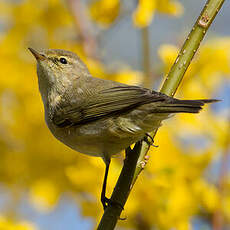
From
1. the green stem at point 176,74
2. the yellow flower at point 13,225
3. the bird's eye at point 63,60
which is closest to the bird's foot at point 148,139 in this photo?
the green stem at point 176,74

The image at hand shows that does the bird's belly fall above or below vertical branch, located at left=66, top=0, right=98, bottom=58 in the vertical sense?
below

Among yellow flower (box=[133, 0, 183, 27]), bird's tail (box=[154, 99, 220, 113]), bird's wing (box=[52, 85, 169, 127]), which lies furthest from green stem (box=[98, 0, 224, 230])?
yellow flower (box=[133, 0, 183, 27])

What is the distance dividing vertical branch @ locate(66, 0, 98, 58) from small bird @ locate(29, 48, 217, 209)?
13cm

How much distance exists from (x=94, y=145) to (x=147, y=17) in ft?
2.45

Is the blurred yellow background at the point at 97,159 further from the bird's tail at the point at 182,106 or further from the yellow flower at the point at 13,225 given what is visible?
the bird's tail at the point at 182,106

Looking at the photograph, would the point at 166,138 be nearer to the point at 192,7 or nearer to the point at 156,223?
the point at 156,223

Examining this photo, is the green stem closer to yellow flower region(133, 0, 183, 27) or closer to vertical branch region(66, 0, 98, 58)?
yellow flower region(133, 0, 183, 27)

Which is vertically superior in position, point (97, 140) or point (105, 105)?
point (105, 105)

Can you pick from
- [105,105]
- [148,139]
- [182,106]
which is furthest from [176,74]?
[105,105]

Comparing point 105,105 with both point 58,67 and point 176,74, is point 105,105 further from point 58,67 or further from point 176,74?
point 176,74

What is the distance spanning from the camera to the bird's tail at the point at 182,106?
6.72 feet

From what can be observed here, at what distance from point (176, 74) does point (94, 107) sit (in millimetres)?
904

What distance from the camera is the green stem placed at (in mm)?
1846

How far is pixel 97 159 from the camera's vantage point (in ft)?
9.28
